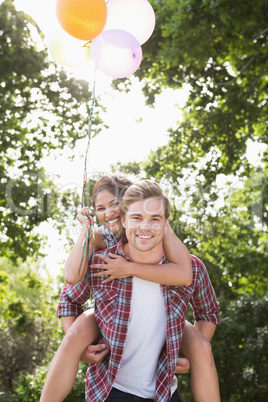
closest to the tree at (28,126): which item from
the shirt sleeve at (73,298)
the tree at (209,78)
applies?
the tree at (209,78)

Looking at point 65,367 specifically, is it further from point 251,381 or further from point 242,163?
point 242,163

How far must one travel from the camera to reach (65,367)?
2.05 m

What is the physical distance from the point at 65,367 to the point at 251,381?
19.9 ft

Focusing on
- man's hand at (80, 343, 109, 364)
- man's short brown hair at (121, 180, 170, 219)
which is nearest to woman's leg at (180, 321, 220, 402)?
man's hand at (80, 343, 109, 364)

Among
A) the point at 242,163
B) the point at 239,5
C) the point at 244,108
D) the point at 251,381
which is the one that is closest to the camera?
the point at 239,5

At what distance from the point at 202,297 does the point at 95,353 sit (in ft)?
2.16

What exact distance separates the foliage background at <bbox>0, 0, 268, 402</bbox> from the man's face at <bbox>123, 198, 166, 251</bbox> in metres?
4.28

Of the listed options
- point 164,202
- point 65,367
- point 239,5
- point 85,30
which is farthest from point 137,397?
point 239,5

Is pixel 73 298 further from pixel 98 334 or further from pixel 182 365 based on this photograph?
pixel 182 365

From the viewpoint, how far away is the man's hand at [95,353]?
2066 mm

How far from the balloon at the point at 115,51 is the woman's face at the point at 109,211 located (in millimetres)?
785

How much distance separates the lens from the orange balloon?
2.71 meters

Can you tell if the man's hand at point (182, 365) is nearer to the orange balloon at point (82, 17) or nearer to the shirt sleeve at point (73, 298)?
the shirt sleeve at point (73, 298)

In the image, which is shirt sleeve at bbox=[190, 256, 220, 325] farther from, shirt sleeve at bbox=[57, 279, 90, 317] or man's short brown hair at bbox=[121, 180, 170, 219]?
shirt sleeve at bbox=[57, 279, 90, 317]
